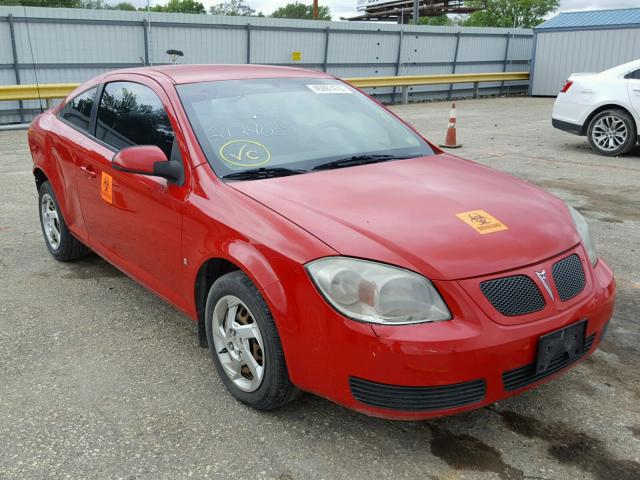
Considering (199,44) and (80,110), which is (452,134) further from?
(199,44)

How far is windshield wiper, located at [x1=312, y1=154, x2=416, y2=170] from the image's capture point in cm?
329

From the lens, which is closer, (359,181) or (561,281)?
(561,281)

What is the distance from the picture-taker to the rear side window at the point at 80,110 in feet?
14.4

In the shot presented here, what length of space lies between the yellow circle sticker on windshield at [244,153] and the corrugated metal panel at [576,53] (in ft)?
64.1

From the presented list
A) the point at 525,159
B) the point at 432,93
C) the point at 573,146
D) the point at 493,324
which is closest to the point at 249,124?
the point at 493,324

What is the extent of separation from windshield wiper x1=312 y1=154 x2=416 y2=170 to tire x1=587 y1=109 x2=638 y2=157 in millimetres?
7535

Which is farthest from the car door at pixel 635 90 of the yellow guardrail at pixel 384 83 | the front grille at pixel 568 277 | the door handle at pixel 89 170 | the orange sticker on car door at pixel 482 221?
the door handle at pixel 89 170

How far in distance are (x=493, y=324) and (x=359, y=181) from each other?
3.46 ft

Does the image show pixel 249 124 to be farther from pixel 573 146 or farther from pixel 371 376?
pixel 573 146

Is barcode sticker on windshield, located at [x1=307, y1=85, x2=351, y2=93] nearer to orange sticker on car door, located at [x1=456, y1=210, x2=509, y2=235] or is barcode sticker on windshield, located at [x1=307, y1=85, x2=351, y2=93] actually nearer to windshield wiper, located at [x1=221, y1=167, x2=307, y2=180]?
windshield wiper, located at [x1=221, y1=167, x2=307, y2=180]

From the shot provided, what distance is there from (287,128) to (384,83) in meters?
15.7

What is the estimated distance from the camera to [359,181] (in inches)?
122

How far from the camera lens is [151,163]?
10.4ft

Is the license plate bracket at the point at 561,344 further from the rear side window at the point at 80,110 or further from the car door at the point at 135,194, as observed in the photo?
the rear side window at the point at 80,110
